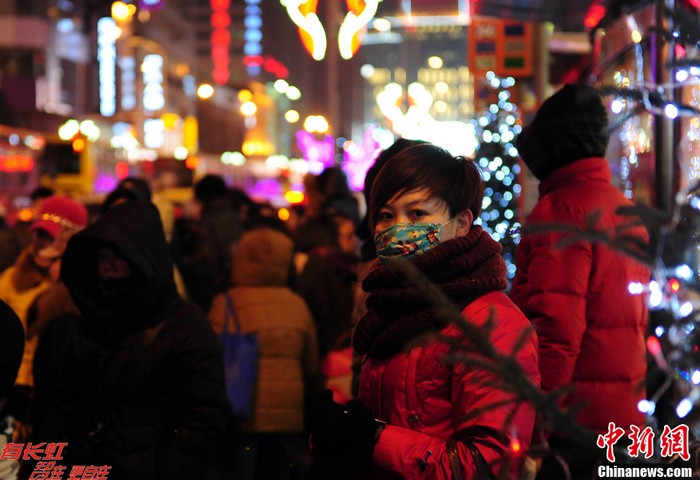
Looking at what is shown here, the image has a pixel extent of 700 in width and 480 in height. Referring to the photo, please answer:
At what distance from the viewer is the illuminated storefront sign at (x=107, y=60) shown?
4169 centimetres

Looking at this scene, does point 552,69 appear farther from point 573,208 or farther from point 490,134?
point 573,208

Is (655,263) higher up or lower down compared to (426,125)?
lower down

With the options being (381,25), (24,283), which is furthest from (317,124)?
(24,283)

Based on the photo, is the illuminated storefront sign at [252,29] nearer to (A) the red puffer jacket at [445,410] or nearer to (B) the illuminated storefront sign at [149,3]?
(B) the illuminated storefront sign at [149,3]

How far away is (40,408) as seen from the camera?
16.6ft

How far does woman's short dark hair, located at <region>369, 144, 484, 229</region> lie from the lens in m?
3.11

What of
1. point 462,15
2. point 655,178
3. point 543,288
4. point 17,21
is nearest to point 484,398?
point 543,288

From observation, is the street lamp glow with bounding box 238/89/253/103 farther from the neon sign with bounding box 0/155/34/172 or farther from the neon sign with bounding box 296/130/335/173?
the neon sign with bounding box 0/155/34/172

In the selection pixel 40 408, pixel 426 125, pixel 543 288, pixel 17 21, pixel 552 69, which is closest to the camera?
pixel 543 288

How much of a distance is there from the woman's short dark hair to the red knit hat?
3.98 m

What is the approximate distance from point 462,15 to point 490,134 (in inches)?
89.9

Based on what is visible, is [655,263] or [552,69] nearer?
[655,263]

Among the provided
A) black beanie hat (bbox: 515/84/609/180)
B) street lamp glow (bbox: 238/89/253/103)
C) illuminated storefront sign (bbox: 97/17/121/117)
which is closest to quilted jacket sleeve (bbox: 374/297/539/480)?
black beanie hat (bbox: 515/84/609/180)

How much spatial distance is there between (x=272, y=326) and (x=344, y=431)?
3.46 meters
